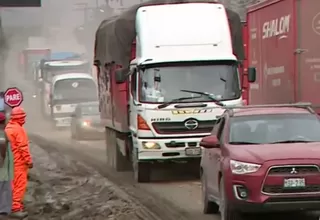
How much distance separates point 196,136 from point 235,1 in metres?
Result: 40.8

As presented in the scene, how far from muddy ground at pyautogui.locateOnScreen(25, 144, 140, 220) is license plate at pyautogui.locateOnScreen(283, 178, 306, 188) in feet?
10.4

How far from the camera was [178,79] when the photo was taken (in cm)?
1756

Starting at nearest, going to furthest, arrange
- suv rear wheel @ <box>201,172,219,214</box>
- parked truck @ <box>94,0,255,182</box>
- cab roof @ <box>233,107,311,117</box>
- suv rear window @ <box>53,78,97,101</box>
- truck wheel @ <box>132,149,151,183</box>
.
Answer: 1. cab roof @ <box>233,107,311,117</box>
2. suv rear wheel @ <box>201,172,219,214</box>
3. parked truck @ <box>94,0,255,182</box>
4. truck wheel @ <box>132,149,151,183</box>
5. suv rear window @ <box>53,78,97,101</box>

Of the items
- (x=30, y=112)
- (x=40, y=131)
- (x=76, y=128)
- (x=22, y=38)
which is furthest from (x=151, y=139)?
(x=22, y=38)

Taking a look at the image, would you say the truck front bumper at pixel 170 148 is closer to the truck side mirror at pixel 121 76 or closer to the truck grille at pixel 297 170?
the truck side mirror at pixel 121 76

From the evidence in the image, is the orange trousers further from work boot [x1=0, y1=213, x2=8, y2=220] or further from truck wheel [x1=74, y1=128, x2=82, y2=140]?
truck wheel [x1=74, y1=128, x2=82, y2=140]

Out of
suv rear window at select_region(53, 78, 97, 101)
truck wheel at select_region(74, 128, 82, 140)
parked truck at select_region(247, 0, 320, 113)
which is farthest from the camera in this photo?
suv rear window at select_region(53, 78, 97, 101)

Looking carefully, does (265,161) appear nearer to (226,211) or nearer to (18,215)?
(226,211)

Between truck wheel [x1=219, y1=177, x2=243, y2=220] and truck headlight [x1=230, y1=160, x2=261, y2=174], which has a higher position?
truck headlight [x1=230, y1=160, x2=261, y2=174]

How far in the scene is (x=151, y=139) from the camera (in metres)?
17.5

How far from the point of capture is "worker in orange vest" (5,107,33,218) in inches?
523

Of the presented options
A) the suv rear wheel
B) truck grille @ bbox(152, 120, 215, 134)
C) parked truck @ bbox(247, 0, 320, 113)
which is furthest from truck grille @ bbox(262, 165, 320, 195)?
truck grille @ bbox(152, 120, 215, 134)

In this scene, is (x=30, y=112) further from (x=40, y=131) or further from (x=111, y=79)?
(x=111, y=79)

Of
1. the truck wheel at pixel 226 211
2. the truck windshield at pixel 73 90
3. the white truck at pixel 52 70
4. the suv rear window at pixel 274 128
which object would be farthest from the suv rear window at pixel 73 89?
the truck wheel at pixel 226 211
